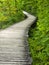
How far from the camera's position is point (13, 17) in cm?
2300

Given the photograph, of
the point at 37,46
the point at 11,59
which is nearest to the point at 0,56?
the point at 11,59

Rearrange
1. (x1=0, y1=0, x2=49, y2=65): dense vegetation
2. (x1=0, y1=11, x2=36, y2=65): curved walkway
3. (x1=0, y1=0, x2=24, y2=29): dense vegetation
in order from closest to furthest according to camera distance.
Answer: (x1=0, y1=11, x2=36, y2=65): curved walkway
(x1=0, y1=0, x2=49, y2=65): dense vegetation
(x1=0, y1=0, x2=24, y2=29): dense vegetation

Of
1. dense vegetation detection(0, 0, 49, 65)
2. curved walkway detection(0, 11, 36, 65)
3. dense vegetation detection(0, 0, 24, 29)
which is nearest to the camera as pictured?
curved walkway detection(0, 11, 36, 65)

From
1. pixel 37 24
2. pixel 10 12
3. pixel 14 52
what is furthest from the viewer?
pixel 10 12

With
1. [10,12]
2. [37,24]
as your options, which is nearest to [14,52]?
[37,24]

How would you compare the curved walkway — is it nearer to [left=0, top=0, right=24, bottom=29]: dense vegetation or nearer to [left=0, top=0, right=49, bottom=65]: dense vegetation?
[left=0, top=0, right=49, bottom=65]: dense vegetation

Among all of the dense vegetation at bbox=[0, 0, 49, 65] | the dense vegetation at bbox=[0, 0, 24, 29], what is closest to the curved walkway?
the dense vegetation at bbox=[0, 0, 49, 65]

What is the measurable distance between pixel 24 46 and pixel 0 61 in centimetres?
208

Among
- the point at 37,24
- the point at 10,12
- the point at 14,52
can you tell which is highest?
the point at 14,52

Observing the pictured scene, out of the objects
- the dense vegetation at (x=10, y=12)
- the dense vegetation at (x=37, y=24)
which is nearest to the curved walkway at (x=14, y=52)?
the dense vegetation at (x=37, y=24)

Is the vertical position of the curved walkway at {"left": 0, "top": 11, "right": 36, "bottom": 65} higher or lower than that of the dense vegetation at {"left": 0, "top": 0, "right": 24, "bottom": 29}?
higher

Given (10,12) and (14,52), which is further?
(10,12)

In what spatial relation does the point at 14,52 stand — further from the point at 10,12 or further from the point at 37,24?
the point at 10,12

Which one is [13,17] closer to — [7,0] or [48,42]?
[7,0]
